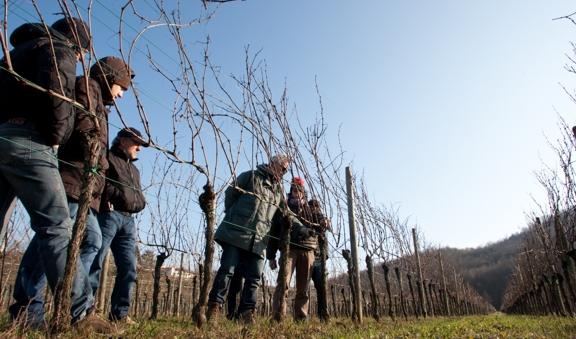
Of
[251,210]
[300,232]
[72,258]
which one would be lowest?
[72,258]

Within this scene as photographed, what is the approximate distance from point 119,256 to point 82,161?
136 cm

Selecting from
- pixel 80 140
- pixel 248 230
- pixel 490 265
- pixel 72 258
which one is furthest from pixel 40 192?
pixel 490 265

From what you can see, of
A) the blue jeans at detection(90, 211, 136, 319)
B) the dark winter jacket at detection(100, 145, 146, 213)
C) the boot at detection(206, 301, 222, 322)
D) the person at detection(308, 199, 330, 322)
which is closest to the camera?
the blue jeans at detection(90, 211, 136, 319)

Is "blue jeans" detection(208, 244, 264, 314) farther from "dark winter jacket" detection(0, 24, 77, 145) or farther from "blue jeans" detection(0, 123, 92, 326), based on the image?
"dark winter jacket" detection(0, 24, 77, 145)

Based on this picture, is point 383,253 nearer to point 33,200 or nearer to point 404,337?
point 404,337

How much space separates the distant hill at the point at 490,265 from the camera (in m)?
87.1

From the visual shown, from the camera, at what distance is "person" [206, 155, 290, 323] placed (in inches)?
164

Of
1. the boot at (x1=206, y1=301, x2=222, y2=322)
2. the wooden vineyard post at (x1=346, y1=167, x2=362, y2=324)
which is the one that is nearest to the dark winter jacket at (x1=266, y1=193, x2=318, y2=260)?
the wooden vineyard post at (x1=346, y1=167, x2=362, y2=324)

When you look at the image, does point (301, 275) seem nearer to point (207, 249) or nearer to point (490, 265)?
point (207, 249)

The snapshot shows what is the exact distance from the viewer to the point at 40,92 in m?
2.25

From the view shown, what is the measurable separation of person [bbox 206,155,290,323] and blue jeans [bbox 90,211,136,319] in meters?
0.83

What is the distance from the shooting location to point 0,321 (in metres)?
3.03

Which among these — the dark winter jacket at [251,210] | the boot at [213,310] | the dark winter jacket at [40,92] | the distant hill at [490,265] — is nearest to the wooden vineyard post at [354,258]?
the dark winter jacket at [251,210]

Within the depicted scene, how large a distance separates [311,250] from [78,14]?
13.1 feet
